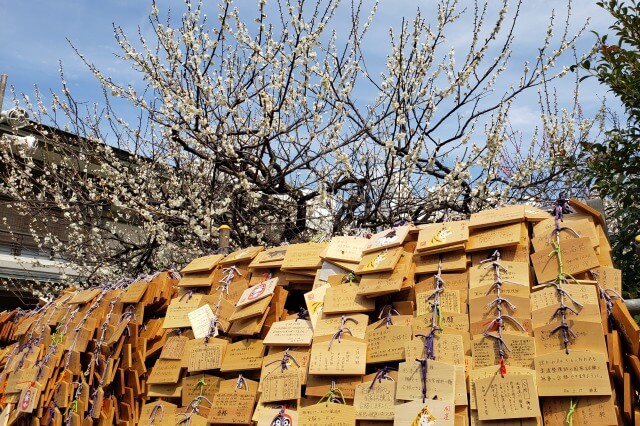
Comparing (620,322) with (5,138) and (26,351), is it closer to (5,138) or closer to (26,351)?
(26,351)

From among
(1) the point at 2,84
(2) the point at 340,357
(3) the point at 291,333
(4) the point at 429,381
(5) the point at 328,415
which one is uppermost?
(1) the point at 2,84

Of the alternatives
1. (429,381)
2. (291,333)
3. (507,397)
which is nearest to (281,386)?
(291,333)

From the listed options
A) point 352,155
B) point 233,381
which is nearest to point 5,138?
point 352,155

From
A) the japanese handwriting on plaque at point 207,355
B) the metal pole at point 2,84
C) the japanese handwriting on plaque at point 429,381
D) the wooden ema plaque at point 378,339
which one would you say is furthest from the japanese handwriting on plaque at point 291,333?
the metal pole at point 2,84

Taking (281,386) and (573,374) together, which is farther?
(281,386)

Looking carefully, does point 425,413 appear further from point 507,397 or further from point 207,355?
point 207,355

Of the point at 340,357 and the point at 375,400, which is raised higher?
the point at 340,357

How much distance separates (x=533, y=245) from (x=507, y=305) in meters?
0.29

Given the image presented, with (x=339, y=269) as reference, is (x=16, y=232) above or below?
above

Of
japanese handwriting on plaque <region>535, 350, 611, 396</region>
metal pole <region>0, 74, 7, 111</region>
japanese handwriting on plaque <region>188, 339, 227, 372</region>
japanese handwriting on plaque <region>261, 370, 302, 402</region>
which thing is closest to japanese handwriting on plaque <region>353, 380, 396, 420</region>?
japanese handwriting on plaque <region>261, 370, 302, 402</region>

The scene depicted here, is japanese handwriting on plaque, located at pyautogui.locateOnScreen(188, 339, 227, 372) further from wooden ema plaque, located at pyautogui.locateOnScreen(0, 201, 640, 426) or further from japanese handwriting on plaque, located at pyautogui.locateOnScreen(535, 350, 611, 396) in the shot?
japanese handwriting on plaque, located at pyautogui.locateOnScreen(535, 350, 611, 396)

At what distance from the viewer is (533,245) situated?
2113 millimetres

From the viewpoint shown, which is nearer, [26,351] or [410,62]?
[26,351]

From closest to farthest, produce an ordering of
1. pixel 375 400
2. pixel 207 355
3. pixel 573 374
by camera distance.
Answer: pixel 573 374 < pixel 375 400 < pixel 207 355
